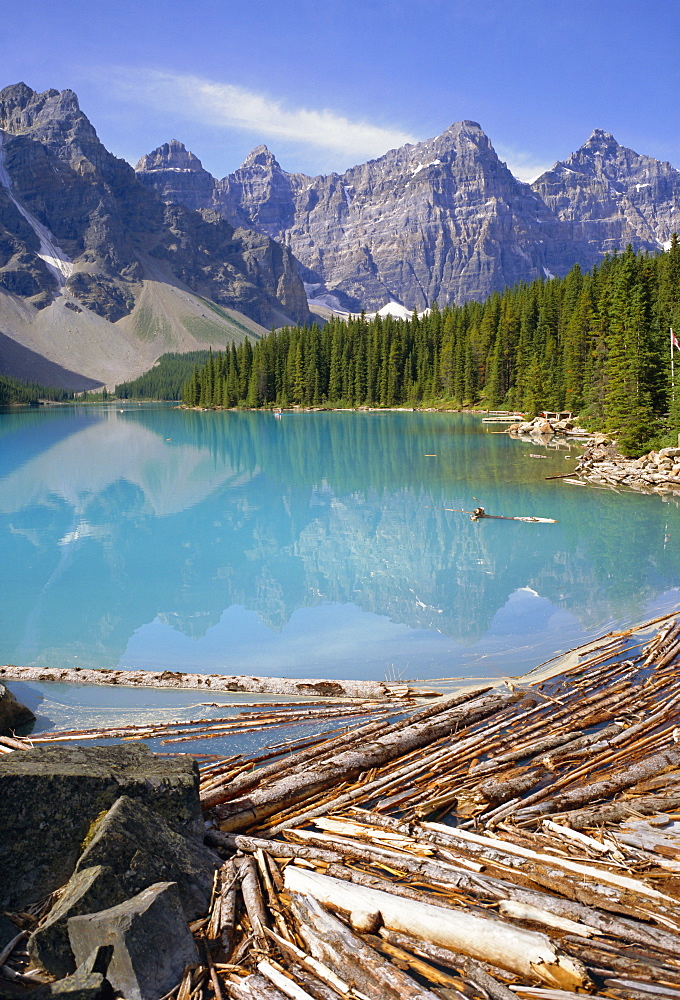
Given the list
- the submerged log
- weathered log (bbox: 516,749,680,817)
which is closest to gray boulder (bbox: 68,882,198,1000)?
weathered log (bbox: 516,749,680,817)

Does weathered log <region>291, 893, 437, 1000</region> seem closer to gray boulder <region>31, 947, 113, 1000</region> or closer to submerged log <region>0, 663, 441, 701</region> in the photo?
gray boulder <region>31, 947, 113, 1000</region>

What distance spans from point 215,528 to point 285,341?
110 m

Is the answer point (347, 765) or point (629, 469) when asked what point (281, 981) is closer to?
point (347, 765)

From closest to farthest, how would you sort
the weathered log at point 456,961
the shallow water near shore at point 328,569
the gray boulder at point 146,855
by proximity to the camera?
the weathered log at point 456,961
the gray boulder at point 146,855
the shallow water near shore at point 328,569

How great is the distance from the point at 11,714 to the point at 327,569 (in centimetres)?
1057

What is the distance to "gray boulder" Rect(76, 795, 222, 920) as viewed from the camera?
4.62 meters

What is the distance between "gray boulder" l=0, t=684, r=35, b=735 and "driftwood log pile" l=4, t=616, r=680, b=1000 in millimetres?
3727

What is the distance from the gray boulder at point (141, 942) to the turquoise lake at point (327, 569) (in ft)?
24.4

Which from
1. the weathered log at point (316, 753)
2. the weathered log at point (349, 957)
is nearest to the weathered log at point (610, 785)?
the weathered log at point (316, 753)

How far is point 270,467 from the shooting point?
43.5 metres

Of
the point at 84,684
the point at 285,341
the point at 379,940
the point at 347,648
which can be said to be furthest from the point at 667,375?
the point at 285,341

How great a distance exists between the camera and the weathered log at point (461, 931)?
3.95 m

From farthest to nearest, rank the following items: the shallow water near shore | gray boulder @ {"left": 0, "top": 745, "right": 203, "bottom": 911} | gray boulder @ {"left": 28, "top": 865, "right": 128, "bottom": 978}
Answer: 1. the shallow water near shore
2. gray boulder @ {"left": 0, "top": 745, "right": 203, "bottom": 911}
3. gray boulder @ {"left": 28, "top": 865, "right": 128, "bottom": 978}

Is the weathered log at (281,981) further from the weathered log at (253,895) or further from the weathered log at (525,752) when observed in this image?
the weathered log at (525,752)
